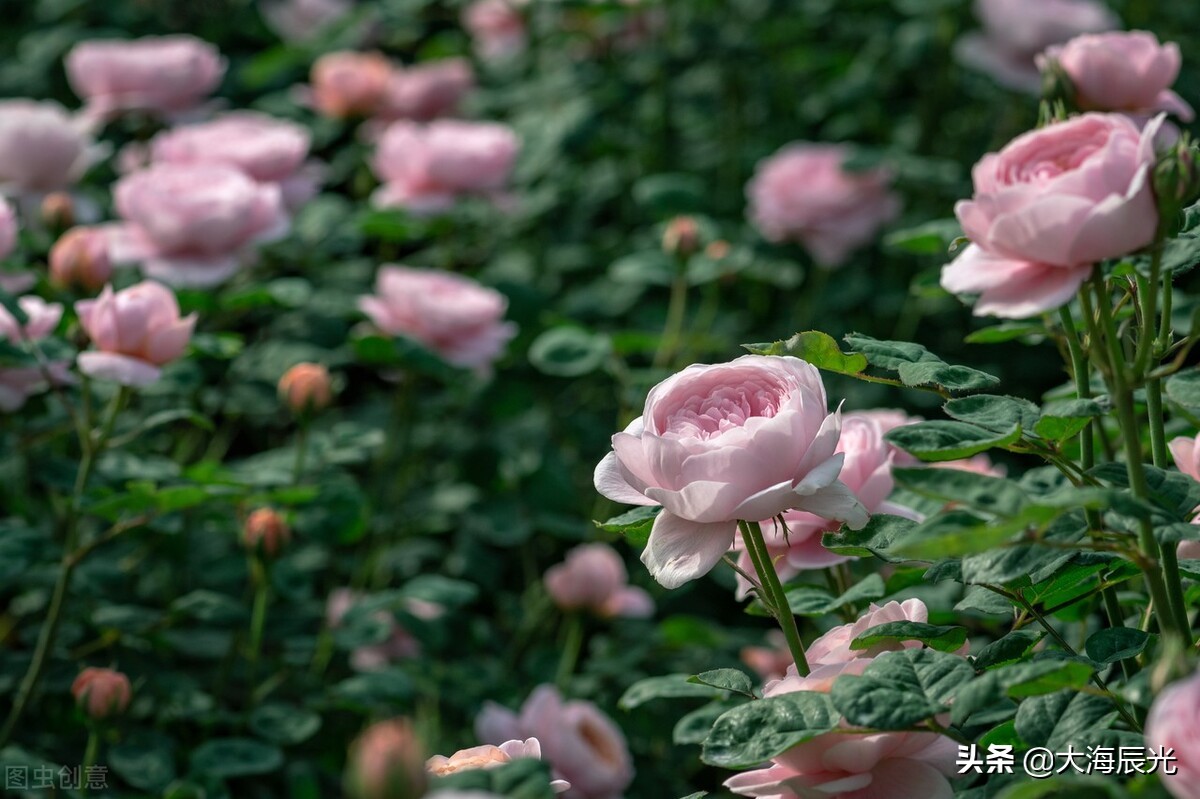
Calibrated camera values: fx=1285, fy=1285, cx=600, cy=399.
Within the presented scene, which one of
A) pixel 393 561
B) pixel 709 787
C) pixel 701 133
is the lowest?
pixel 709 787

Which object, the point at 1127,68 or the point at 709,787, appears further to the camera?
the point at 709,787

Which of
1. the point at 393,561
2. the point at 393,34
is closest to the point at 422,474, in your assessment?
the point at 393,561

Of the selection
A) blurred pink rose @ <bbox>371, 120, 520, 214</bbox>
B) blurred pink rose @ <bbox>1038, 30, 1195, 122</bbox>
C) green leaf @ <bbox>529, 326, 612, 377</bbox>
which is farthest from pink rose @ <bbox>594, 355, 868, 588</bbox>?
blurred pink rose @ <bbox>371, 120, 520, 214</bbox>

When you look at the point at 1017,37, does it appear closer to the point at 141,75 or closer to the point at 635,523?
the point at 141,75

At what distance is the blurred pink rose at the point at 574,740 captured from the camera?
134 centimetres

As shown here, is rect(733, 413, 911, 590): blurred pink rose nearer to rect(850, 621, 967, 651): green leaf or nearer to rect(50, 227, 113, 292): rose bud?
rect(850, 621, 967, 651): green leaf

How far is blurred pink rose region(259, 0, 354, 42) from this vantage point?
278 cm

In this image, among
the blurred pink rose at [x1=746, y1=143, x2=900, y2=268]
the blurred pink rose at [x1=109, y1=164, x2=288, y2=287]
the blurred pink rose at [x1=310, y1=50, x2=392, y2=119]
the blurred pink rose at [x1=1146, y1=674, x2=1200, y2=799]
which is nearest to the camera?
the blurred pink rose at [x1=1146, y1=674, x2=1200, y2=799]

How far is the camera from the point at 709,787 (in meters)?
1.74

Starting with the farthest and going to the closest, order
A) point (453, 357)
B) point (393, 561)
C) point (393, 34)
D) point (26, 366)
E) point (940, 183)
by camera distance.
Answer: point (393, 34)
point (940, 183)
point (393, 561)
point (453, 357)
point (26, 366)

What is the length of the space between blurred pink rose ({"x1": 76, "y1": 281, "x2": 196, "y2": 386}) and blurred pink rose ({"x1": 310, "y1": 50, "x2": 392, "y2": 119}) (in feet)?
3.97

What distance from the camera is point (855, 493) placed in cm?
98

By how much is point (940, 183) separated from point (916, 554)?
1660mm

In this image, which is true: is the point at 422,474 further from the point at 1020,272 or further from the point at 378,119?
the point at 1020,272
